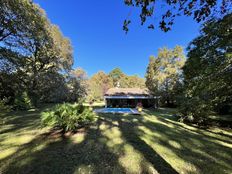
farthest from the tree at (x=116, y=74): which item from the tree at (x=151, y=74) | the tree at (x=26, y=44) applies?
the tree at (x=26, y=44)

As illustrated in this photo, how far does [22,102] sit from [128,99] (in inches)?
673

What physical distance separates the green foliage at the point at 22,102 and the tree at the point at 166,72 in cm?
2347

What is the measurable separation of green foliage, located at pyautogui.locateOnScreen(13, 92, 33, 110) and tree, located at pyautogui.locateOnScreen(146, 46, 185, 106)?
23.5 metres

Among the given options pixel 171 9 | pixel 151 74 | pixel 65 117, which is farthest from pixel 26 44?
pixel 151 74

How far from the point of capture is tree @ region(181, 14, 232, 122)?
736 centimetres

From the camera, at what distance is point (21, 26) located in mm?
13883

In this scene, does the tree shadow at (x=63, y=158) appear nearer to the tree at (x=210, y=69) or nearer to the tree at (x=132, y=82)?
the tree at (x=210, y=69)

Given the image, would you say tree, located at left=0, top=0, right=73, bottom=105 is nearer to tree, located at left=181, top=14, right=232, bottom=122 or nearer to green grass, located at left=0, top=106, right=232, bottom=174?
green grass, located at left=0, top=106, right=232, bottom=174

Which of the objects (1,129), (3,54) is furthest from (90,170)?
(3,54)

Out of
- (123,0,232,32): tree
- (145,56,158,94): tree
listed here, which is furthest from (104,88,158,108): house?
(123,0,232,32): tree

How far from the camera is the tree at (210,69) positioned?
736cm

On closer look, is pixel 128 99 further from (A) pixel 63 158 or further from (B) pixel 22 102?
(A) pixel 63 158

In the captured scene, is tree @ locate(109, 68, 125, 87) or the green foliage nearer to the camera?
the green foliage

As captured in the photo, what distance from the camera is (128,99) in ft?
93.1
